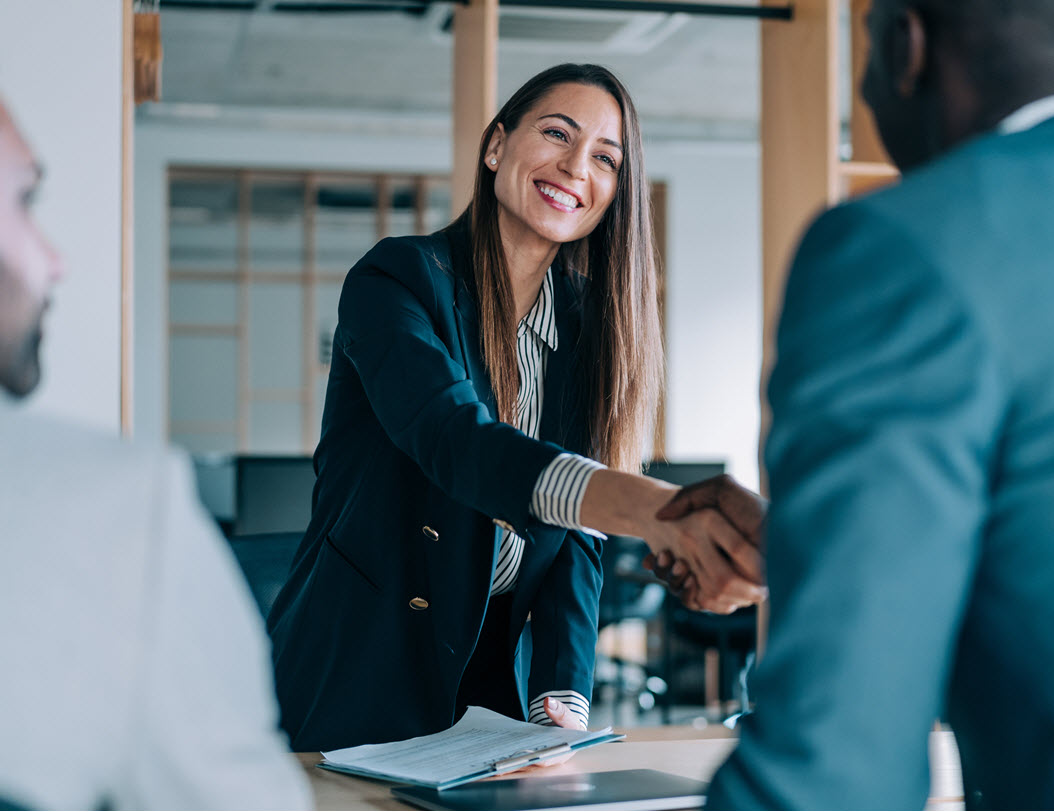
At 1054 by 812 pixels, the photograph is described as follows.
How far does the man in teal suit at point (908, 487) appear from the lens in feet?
1.95

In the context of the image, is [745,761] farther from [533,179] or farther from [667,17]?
[667,17]

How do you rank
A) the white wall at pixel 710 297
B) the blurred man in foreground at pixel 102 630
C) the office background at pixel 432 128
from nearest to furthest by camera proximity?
the blurred man in foreground at pixel 102 630 → the office background at pixel 432 128 → the white wall at pixel 710 297

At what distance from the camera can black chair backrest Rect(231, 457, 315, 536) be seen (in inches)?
124

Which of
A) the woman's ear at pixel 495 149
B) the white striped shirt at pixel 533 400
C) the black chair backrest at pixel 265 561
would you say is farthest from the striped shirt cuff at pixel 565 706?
the woman's ear at pixel 495 149

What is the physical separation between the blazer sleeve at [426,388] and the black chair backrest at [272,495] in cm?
167

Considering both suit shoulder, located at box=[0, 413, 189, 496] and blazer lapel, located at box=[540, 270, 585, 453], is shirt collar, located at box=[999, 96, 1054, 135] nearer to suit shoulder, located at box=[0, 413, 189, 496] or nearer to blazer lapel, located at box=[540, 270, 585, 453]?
suit shoulder, located at box=[0, 413, 189, 496]

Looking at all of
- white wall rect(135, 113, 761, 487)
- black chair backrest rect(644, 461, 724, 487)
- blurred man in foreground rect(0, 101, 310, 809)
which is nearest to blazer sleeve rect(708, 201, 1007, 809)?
blurred man in foreground rect(0, 101, 310, 809)

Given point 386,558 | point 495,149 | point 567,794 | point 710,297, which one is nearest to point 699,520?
point 567,794

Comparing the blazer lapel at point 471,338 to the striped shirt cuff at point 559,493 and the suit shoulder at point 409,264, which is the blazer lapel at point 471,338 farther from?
the striped shirt cuff at point 559,493

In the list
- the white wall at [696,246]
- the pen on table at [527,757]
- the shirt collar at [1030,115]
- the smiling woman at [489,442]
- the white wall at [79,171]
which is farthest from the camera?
the white wall at [696,246]

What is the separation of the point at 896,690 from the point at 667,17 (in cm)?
641

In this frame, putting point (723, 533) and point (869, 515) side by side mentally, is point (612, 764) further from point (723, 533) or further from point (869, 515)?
point (869, 515)

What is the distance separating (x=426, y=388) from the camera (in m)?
1.37

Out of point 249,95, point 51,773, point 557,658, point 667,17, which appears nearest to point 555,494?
point 557,658
